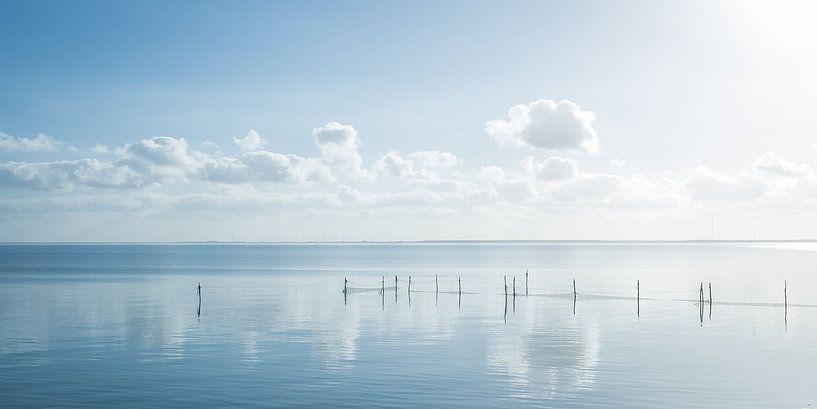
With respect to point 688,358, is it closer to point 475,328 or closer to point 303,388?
point 475,328

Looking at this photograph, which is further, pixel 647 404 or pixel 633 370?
pixel 633 370

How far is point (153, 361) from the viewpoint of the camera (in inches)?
2061

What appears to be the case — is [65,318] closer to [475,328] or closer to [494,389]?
[475,328]


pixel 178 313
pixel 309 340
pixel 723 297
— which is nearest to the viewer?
pixel 309 340

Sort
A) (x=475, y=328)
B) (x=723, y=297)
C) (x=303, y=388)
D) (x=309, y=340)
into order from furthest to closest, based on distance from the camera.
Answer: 1. (x=723, y=297)
2. (x=475, y=328)
3. (x=309, y=340)
4. (x=303, y=388)

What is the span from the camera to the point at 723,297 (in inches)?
4454

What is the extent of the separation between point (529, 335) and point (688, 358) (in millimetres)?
16343

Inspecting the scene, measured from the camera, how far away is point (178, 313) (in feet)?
278

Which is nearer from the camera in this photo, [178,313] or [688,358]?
[688,358]

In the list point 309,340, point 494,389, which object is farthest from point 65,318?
point 494,389

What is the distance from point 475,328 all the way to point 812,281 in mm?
108507

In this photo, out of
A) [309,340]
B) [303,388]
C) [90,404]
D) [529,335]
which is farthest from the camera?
[529,335]

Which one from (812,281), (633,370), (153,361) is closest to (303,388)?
(153,361)

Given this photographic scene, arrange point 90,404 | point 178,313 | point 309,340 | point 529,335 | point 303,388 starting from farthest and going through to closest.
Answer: point 178,313 → point 529,335 → point 309,340 → point 303,388 → point 90,404
